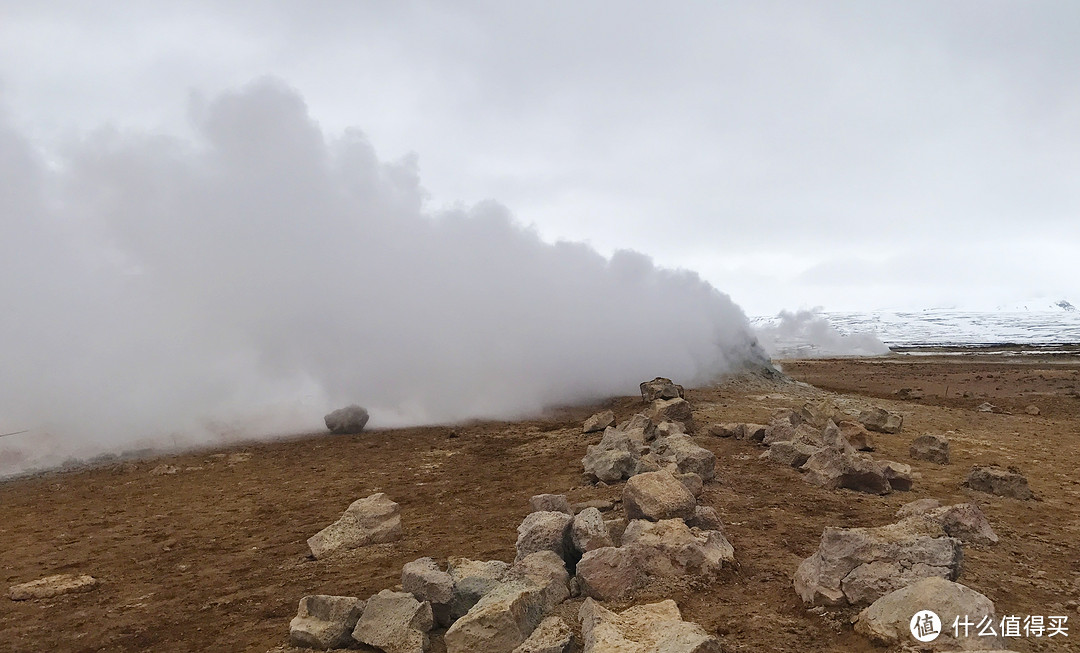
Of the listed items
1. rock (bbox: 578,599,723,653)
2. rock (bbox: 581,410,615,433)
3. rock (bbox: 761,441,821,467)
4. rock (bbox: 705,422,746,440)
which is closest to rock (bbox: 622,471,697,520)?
rock (bbox: 578,599,723,653)

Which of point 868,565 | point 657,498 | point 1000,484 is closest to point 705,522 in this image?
point 657,498

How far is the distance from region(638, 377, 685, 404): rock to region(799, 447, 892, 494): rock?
791 cm

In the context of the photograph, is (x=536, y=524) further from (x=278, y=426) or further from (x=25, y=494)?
(x=278, y=426)

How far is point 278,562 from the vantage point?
263 inches

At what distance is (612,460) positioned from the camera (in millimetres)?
8656

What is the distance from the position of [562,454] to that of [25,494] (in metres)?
10.0

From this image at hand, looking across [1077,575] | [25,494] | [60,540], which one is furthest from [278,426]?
[1077,575]

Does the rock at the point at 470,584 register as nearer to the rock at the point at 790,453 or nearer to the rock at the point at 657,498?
the rock at the point at 657,498

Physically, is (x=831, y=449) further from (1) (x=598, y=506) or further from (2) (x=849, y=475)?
(1) (x=598, y=506)

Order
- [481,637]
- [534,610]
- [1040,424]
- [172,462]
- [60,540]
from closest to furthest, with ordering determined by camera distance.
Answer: [481,637] < [534,610] < [60,540] < [172,462] < [1040,424]

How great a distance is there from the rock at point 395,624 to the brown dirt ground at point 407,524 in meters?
0.82

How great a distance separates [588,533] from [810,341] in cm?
7608

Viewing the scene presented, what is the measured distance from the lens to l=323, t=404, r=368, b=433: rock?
1588cm

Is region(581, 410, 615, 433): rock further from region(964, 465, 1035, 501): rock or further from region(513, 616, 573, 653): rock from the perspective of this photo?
region(513, 616, 573, 653): rock
